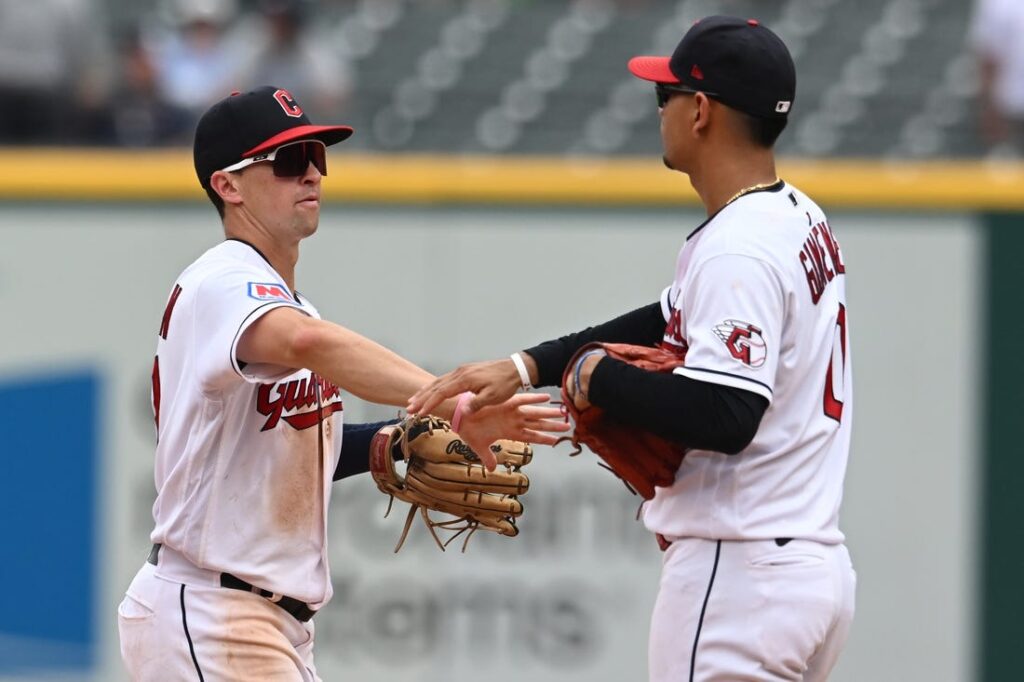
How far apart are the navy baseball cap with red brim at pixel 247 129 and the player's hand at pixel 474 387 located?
68 cm

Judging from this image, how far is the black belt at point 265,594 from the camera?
379cm

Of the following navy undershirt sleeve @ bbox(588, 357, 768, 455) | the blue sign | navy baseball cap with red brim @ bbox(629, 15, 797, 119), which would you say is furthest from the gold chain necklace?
the blue sign

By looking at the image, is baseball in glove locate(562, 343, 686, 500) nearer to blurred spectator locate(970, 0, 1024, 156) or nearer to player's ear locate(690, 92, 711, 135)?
player's ear locate(690, 92, 711, 135)

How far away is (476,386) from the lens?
3719 millimetres

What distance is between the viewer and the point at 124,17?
384 inches

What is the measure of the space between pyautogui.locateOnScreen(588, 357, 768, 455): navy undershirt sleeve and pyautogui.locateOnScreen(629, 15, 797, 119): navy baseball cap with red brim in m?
0.65

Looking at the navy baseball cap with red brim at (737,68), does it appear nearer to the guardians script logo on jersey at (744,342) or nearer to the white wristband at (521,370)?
the guardians script logo on jersey at (744,342)

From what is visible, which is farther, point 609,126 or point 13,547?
point 609,126

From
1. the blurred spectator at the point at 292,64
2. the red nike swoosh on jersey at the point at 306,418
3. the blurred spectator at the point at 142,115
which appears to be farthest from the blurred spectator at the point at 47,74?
the red nike swoosh on jersey at the point at 306,418

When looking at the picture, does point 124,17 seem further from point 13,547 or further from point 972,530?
point 972,530

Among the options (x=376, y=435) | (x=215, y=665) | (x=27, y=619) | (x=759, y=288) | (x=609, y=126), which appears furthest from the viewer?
(x=609, y=126)

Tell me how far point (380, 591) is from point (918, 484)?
7.82ft

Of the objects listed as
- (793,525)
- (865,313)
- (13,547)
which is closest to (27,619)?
(13,547)

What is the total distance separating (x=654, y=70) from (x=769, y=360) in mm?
748
